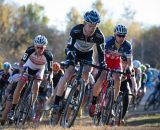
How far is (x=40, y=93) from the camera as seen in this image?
1681 centimetres

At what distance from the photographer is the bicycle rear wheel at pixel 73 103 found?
11.7m

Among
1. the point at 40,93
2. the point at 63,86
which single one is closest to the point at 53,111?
the point at 63,86

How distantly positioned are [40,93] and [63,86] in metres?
4.53

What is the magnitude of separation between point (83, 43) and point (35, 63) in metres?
2.85

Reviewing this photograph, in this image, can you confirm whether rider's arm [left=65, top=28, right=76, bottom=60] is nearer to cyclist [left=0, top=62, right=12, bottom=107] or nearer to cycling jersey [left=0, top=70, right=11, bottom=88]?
cyclist [left=0, top=62, right=12, bottom=107]

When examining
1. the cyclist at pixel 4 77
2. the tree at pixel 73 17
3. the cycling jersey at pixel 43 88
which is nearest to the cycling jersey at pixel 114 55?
the cycling jersey at pixel 43 88

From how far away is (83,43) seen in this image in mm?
12242

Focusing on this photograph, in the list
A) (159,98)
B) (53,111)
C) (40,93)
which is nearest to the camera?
(53,111)

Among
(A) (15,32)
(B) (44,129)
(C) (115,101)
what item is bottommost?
(B) (44,129)

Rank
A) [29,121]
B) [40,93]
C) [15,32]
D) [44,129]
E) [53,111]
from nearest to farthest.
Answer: [44,129], [53,111], [29,121], [40,93], [15,32]

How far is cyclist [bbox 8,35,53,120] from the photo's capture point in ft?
45.6

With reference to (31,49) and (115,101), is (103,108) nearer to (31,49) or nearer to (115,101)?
(115,101)

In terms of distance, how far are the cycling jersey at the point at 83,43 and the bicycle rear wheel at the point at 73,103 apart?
0.82 metres

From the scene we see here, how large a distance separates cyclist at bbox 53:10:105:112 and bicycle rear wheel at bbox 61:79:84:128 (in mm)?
269
